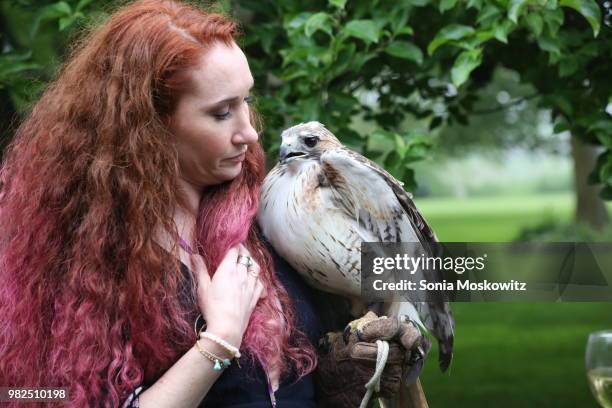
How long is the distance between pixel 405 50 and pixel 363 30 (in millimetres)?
208

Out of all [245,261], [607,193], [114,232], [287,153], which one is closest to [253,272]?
[245,261]

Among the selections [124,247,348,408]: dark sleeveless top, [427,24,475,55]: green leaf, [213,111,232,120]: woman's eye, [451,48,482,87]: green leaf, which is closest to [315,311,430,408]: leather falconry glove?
[124,247,348,408]: dark sleeveless top

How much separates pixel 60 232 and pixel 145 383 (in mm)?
363

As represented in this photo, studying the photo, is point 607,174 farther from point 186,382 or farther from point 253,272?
point 186,382

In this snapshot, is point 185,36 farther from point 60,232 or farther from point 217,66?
point 60,232

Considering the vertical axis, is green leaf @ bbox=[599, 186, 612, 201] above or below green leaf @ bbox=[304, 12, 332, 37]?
below

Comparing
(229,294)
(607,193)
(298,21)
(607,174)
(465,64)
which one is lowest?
(607,193)

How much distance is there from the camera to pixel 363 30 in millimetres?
2654

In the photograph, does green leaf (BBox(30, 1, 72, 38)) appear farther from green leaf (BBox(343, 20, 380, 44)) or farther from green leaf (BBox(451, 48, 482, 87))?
green leaf (BBox(451, 48, 482, 87))

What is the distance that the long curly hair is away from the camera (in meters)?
1.64

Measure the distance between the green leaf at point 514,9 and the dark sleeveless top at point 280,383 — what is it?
107 cm

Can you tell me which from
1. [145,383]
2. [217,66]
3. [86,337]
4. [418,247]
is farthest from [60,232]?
[418,247]

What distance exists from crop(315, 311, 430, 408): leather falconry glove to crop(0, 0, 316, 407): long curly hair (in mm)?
105

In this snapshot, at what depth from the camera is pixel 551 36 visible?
8.66 ft
